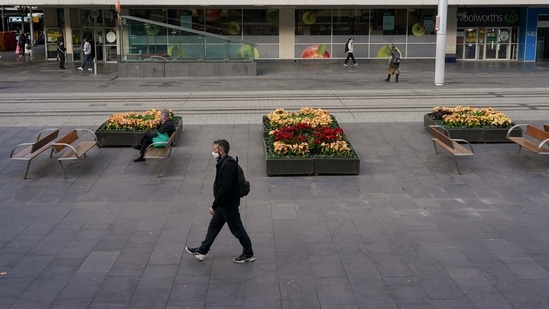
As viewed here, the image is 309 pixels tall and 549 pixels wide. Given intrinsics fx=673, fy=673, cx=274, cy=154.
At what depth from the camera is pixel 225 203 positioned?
8.27 m

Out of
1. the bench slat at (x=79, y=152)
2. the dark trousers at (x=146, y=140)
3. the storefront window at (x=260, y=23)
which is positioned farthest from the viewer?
the storefront window at (x=260, y=23)

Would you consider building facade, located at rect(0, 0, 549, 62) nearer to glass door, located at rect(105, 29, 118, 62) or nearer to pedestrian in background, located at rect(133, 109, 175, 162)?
glass door, located at rect(105, 29, 118, 62)

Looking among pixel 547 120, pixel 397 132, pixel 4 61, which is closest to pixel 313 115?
pixel 397 132

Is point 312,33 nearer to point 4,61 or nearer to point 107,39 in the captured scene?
point 107,39

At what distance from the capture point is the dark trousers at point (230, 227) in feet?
27.3

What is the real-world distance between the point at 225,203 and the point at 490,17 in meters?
36.2

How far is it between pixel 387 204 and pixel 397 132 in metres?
5.89

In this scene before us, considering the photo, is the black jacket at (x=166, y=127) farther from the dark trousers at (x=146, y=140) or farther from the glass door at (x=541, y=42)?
the glass door at (x=541, y=42)

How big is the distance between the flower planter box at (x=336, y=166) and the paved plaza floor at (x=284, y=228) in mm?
174

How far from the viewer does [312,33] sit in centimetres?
4038

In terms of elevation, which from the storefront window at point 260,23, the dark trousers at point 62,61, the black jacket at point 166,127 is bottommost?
the black jacket at point 166,127

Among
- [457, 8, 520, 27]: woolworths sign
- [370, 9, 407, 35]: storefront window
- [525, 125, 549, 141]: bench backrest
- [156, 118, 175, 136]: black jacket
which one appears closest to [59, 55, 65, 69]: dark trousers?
[370, 9, 407, 35]: storefront window

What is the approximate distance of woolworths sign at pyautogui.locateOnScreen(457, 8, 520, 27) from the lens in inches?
1591

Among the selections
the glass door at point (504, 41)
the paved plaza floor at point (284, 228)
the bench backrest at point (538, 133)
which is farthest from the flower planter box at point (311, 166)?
the glass door at point (504, 41)
